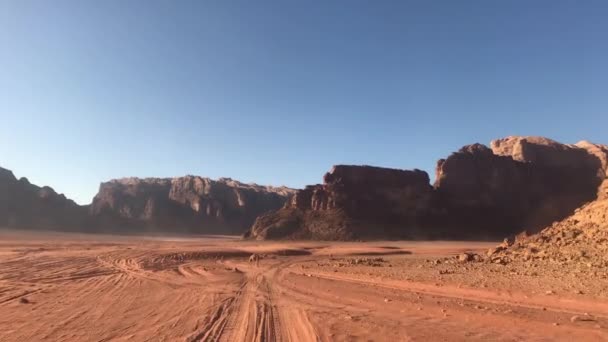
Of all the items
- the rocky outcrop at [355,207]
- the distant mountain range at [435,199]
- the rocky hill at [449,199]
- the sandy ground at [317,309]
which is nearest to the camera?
the sandy ground at [317,309]

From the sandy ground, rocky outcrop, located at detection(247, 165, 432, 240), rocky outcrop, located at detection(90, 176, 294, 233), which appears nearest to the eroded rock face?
rocky outcrop, located at detection(247, 165, 432, 240)

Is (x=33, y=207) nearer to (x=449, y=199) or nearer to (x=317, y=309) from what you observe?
(x=449, y=199)

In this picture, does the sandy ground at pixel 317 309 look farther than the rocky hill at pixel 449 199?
No

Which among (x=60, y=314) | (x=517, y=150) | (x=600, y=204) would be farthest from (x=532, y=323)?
(x=517, y=150)

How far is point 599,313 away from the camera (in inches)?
378

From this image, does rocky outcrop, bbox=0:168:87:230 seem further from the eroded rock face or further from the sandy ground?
the sandy ground

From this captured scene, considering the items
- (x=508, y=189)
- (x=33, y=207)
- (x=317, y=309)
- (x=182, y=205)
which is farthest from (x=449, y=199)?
(x=33, y=207)

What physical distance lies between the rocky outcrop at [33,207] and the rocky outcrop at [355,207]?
6901cm

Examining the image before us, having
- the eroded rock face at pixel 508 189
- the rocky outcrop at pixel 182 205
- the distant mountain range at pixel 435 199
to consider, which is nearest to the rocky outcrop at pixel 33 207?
the distant mountain range at pixel 435 199

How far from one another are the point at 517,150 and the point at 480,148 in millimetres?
16297

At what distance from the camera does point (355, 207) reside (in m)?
89.0

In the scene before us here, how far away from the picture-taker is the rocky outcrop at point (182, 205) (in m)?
150

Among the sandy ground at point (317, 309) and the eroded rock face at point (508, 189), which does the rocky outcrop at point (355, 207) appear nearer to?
the eroded rock face at point (508, 189)

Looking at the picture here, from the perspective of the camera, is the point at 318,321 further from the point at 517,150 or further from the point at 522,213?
the point at 517,150
